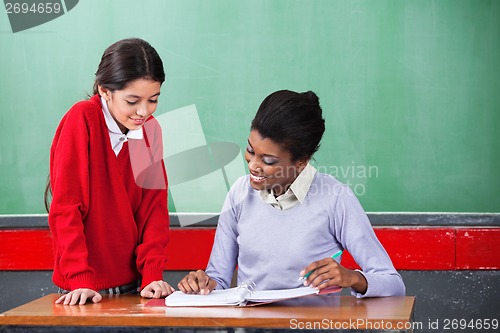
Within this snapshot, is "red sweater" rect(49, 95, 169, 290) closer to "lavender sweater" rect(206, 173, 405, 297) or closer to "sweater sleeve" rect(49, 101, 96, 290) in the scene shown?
"sweater sleeve" rect(49, 101, 96, 290)

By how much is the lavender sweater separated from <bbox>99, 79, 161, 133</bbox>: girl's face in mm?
395

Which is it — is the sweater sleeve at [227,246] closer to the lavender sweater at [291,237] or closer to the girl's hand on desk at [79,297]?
the lavender sweater at [291,237]

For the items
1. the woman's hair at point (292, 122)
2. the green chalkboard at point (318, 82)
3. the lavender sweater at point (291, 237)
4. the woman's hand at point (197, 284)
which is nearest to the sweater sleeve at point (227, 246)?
the lavender sweater at point (291, 237)

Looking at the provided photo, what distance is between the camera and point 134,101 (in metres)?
2.26

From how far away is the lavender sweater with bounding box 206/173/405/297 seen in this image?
7.23 ft

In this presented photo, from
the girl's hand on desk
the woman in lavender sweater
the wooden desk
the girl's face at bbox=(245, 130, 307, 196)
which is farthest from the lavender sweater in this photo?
the girl's hand on desk

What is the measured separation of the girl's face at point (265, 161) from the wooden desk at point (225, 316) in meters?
→ 0.38

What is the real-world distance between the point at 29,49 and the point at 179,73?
2.04ft

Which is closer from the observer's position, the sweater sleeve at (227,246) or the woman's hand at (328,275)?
the woman's hand at (328,275)

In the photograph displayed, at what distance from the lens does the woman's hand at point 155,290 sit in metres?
2.21

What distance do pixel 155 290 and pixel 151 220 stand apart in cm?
26

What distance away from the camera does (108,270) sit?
2.30 m

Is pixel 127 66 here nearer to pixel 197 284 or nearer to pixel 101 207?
pixel 101 207

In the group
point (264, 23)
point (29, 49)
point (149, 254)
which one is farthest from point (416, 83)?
point (29, 49)
